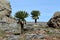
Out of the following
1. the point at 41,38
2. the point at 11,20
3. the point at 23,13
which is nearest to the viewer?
the point at 41,38

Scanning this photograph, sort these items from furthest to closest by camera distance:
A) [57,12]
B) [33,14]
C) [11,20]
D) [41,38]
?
[33,14] < [57,12] < [11,20] < [41,38]

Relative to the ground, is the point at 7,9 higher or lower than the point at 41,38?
higher

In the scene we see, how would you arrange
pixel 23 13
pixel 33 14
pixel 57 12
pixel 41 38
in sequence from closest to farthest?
pixel 41 38, pixel 23 13, pixel 57 12, pixel 33 14

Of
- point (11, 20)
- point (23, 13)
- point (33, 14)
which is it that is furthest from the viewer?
point (33, 14)

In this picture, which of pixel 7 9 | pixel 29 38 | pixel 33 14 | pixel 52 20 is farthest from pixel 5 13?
pixel 29 38

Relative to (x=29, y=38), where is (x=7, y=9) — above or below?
above

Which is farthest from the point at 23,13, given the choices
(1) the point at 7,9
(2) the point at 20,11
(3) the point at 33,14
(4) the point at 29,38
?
(3) the point at 33,14

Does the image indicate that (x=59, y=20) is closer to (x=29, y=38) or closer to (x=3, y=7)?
(x=3, y=7)

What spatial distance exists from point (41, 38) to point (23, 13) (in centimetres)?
2218

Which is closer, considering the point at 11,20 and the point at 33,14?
the point at 11,20

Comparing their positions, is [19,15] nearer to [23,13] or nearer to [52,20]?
[23,13]

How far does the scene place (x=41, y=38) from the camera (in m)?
18.0

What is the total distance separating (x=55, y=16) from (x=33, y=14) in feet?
50.8

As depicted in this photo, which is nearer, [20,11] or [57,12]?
[20,11]
